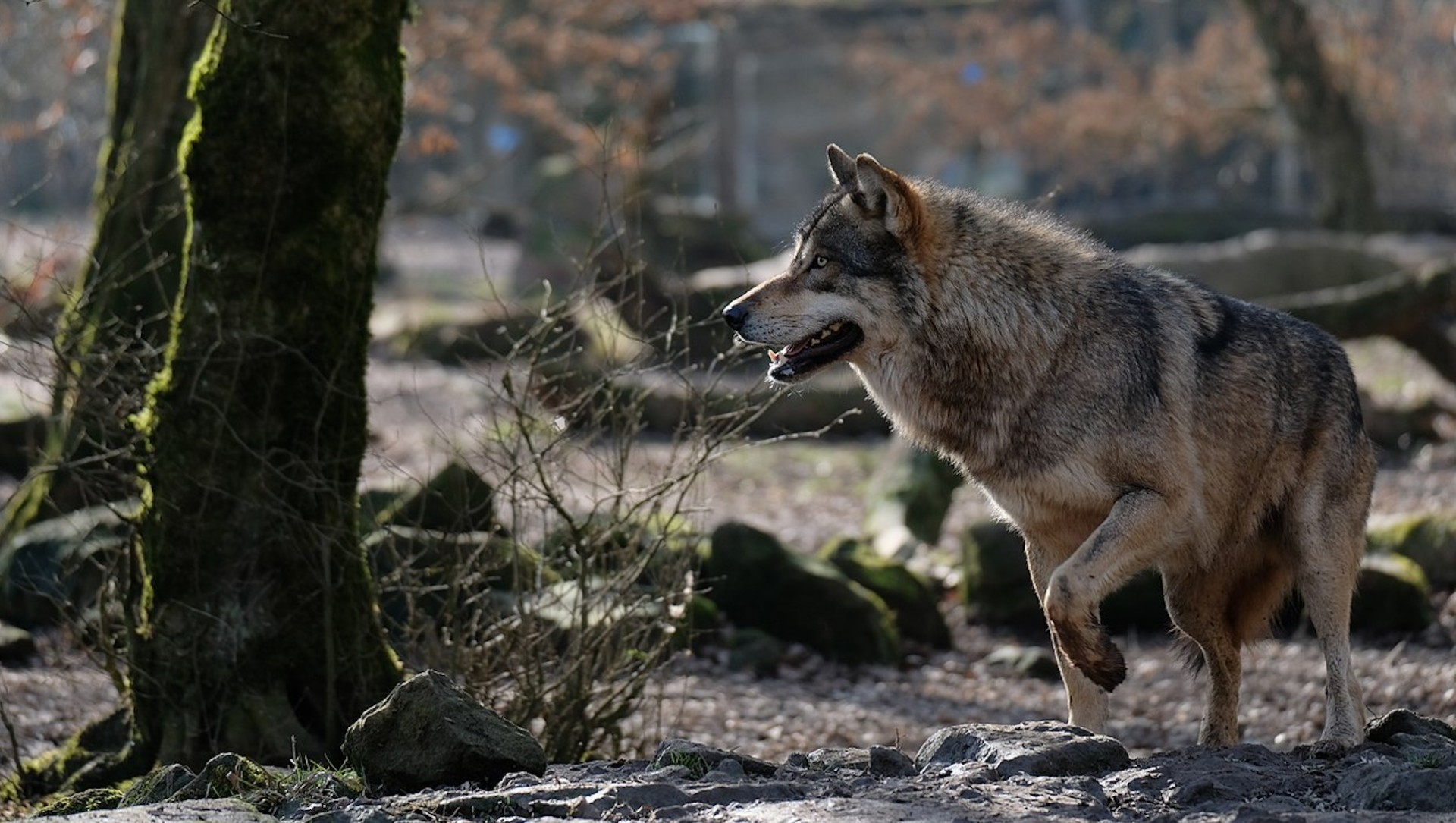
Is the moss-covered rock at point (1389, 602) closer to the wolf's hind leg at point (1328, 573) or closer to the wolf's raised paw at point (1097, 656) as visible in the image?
the wolf's hind leg at point (1328, 573)

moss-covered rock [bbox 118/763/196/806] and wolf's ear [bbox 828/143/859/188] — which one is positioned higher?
wolf's ear [bbox 828/143/859/188]

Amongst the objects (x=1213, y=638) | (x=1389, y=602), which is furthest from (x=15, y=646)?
(x=1389, y=602)

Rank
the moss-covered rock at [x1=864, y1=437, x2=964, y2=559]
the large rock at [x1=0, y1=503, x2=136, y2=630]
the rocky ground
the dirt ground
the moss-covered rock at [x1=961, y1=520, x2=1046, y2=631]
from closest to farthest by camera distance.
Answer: the rocky ground, the dirt ground, the large rock at [x1=0, y1=503, x2=136, y2=630], the moss-covered rock at [x1=961, y1=520, x2=1046, y2=631], the moss-covered rock at [x1=864, y1=437, x2=964, y2=559]

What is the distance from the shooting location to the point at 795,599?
908 centimetres

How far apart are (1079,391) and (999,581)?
4391 mm

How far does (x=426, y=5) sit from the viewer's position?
1870 cm

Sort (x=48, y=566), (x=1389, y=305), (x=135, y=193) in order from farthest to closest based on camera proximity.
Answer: (x=1389, y=305)
(x=48, y=566)
(x=135, y=193)

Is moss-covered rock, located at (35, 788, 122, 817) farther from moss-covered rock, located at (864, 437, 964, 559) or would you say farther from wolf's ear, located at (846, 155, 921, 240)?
moss-covered rock, located at (864, 437, 964, 559)

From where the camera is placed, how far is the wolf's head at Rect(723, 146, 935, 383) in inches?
222

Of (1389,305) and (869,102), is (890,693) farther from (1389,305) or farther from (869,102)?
(869,102)

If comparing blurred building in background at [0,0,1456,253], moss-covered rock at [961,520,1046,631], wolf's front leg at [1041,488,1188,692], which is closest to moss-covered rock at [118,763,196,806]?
wolf's front leg at [1041,488,1188,692]

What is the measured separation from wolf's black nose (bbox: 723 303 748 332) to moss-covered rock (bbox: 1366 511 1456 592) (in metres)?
5.59

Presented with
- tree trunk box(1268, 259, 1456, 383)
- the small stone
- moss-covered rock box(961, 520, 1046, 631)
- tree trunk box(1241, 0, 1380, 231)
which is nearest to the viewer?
the small stone

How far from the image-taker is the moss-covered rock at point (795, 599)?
903 centimetres
